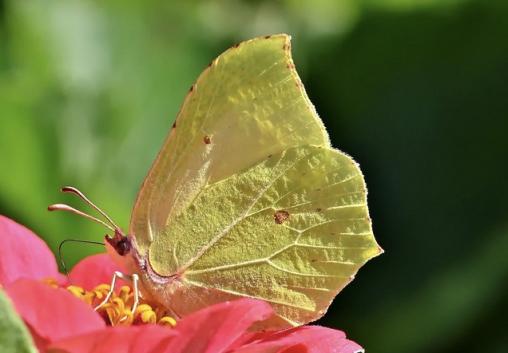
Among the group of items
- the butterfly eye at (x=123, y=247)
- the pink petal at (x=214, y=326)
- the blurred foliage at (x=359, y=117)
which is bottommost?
the blurred foliage at (x=359, y=117)

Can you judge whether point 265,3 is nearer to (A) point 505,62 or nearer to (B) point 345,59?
(B) point 345,59

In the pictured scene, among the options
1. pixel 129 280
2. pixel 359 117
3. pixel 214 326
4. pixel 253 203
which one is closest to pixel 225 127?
pixel 253 203

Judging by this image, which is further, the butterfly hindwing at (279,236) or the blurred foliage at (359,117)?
the blurred foliage at (359,117)

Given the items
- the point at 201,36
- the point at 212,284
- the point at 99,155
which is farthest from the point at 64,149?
the point at 212,284

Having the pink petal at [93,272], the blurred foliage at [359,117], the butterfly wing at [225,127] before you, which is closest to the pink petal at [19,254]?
the pink petal at [93,272]

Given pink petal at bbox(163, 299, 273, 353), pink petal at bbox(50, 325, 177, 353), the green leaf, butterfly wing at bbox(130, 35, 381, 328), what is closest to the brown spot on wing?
butterfly wing at bbox(130, 35, 381, 328)

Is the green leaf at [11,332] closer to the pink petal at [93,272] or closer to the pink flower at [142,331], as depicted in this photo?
the pink flower at [142,331]
